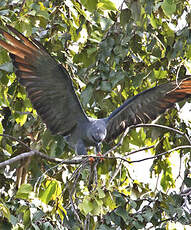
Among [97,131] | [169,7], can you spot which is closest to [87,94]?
[97,131]

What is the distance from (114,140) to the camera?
176 inches

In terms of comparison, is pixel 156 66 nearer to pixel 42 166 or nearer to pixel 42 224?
pixel 42 166

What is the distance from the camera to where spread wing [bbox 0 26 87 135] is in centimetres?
358

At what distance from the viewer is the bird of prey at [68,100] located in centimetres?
366

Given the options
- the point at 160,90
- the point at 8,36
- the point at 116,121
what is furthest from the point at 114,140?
the point at 8,36

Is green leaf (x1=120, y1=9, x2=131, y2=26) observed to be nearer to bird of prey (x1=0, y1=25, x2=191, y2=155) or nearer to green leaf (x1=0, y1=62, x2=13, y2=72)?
bird of prey (x1=0, y1=25, x2=191, y2=155)

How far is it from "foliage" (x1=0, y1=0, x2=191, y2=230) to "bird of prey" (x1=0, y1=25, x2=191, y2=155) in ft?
0.35

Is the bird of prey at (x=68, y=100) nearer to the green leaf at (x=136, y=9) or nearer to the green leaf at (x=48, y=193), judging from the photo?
the green leaf at (x=136, y=9)

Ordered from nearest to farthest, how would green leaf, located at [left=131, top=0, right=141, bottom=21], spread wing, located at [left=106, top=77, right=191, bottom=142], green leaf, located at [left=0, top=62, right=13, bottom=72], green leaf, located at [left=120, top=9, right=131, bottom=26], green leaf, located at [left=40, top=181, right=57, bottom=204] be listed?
green leaf, located at [left=40, top=181, right=57, bottom=204], green leaf, located at [left=131, top=0, right=141, bottom=21], green leaf, located at [left=120, top=9, right=131, bottom=26], green leaf, located at [left=0, top=62, right=13, bottom=72], spread wing, located at [left=106, top=77, right=191, bottom=142]

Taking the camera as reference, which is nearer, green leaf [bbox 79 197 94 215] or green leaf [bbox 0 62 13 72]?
green leaf [bbox 79 197 94 215]

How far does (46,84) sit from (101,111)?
76 cm

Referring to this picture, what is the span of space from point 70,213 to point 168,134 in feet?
4.06

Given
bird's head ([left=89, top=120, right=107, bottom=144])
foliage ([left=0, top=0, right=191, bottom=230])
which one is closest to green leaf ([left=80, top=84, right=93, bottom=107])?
foliage ([left=0, top=0, right=191, bottom=230])

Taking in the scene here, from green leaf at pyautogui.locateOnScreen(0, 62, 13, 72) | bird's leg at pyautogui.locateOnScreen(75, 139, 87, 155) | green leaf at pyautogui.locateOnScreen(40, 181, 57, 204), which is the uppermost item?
green leaf at pyautogui.locateOnScreen(0, 62, 13, 72)
